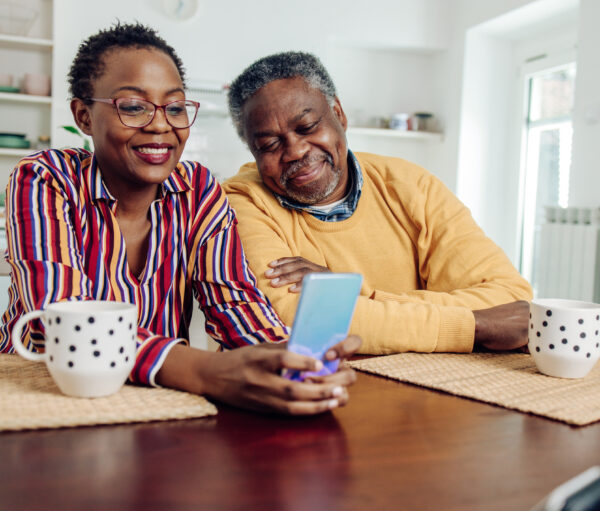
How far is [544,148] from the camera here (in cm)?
439

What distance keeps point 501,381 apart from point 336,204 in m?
0.80

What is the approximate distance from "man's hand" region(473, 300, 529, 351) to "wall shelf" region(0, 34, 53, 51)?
3698mm

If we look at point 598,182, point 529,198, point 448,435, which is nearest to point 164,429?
point 448,435

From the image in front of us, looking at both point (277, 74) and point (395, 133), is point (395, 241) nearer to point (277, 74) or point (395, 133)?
point (277, 74)

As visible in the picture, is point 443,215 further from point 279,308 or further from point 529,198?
point 529,198

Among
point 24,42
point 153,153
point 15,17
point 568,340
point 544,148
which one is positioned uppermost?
point 15,17

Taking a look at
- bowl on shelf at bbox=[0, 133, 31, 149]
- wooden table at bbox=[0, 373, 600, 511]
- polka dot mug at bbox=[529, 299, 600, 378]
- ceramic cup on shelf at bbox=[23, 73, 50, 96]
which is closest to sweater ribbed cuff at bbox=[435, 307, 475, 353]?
polka dot mug at bbox=[529, 299, 600, 378]

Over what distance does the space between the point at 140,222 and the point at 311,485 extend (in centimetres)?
72

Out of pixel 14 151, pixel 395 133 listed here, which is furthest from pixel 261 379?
pixel 395 133

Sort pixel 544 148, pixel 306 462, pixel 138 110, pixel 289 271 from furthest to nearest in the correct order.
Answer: pixel 544 148 → pixel 289 271 → pixel 138 110 → pixel 306 462

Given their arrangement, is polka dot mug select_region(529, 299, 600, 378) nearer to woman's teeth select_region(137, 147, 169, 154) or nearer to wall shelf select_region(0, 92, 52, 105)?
woman's teeth select_region(137, 147, 169, 154)

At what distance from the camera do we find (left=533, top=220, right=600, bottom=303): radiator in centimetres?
328

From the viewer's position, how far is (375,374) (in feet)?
2.77

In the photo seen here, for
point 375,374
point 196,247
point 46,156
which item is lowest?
point 375,374
